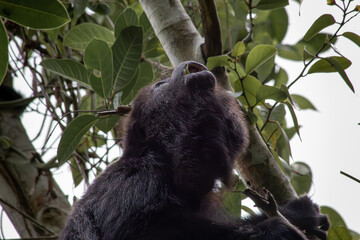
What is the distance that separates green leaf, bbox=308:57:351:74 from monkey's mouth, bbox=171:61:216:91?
0.62 meters

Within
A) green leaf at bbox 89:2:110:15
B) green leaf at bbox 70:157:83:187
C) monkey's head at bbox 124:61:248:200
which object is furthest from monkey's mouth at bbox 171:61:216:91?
green leaf at bbox 70:157:83:187

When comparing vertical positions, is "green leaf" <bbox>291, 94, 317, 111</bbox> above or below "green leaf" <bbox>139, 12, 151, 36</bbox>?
below

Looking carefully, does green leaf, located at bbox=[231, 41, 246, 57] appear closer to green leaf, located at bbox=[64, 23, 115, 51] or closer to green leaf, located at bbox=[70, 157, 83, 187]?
green leaf, located at bbox=[64, 23, 115, 51]

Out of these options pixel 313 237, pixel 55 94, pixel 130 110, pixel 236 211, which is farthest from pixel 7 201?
pixel 313 237

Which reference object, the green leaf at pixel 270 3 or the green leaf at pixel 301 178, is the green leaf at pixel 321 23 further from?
the green leaf at pixel 301 178

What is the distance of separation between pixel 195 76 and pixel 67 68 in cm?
100

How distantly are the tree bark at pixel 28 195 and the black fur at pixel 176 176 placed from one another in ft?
4.94

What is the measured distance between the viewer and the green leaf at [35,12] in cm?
258

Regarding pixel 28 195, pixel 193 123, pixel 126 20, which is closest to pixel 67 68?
pixel 126 20

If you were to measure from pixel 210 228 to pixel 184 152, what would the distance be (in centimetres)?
47

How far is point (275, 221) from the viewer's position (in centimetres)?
270

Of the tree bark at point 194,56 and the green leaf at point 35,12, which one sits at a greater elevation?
the green leaf at point 35,12

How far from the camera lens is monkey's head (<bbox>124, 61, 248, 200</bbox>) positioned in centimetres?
297

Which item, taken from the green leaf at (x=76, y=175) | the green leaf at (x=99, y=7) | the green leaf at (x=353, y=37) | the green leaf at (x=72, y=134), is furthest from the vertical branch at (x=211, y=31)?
the green leaf at (x=76, y=175)
